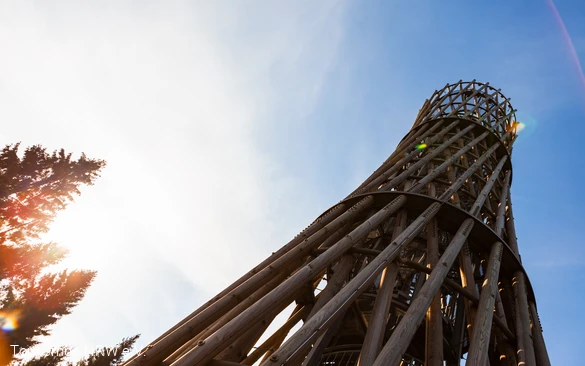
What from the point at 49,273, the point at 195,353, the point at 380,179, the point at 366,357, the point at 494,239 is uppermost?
the point at 49,273

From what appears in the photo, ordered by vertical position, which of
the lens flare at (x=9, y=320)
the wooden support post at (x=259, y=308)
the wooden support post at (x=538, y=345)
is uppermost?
the lens flare at (x=9, y=320)

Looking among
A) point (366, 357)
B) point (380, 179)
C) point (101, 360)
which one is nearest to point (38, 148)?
point (101, 360)

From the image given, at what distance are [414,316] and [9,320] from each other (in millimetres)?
14920

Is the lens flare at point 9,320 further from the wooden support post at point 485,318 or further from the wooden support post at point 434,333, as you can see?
the wooden support post at point 485,318

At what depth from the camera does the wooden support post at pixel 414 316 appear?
4.48m

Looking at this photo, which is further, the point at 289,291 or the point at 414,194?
the point at 414,194

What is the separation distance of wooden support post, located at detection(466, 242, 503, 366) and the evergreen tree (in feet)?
47.3

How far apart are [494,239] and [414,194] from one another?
1597 mm

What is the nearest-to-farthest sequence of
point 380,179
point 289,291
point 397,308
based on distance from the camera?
point 289,291, point 397,308, point 380,179

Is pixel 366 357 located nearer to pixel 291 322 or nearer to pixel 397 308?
pixel 291 322

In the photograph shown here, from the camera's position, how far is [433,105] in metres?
16.0

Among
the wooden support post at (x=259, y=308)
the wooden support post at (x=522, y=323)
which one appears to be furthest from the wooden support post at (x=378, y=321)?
the wooden support post at (x=522, y=323)

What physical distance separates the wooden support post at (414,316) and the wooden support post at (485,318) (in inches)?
25.7

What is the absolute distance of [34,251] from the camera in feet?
57.6
